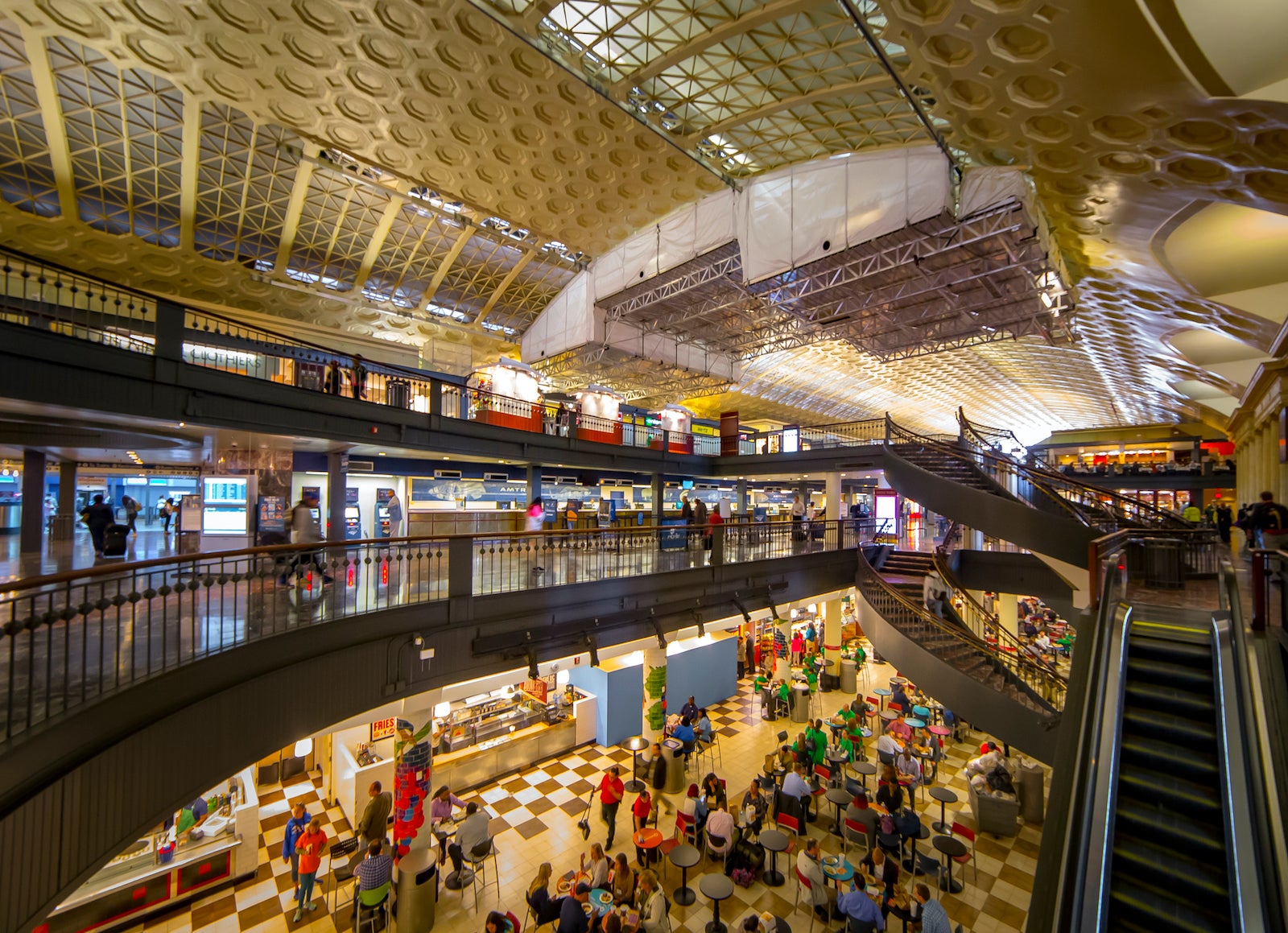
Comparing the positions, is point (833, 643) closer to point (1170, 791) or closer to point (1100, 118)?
point (1170, 791)

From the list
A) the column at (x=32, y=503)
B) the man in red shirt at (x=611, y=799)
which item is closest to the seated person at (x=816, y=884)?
the man in red shirt at (x=611, y=799)

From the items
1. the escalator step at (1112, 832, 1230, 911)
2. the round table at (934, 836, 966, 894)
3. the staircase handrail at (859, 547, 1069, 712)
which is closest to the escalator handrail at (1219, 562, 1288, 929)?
the escalator step at (1112, 832, 1230, 911)

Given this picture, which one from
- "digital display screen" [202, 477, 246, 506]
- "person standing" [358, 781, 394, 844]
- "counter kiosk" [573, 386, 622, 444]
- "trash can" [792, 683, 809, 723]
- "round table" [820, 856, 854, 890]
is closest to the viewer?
"round table" [820, 856, 854, 890]

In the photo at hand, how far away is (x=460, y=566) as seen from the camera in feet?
23.5

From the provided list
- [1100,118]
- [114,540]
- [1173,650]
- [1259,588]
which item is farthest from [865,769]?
[114,540]

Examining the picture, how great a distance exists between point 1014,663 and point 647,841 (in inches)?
316

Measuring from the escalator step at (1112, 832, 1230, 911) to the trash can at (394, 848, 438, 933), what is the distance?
26.4 feet

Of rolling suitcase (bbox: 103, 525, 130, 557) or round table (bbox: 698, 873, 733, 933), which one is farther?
rolling suitcase (bbox: 103, 525, 130, 557)

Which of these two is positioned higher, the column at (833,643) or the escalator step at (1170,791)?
the escalator step at (1170,791)

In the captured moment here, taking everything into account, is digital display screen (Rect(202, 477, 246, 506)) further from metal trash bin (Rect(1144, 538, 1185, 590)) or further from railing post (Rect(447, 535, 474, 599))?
metal trash bin (Rect(1144, 538, 1185, 590))

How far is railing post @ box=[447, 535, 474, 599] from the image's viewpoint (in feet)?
23.1

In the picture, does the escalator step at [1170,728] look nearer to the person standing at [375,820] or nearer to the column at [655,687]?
the column at [655,687]

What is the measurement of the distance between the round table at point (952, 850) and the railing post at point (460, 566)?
813 cm

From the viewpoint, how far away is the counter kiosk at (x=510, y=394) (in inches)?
620
